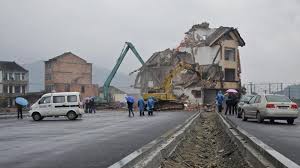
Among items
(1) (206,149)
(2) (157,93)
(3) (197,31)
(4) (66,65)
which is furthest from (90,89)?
(1) (206,149)

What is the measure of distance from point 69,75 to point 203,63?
3542 centimetres

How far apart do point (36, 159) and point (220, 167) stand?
12.6 feet

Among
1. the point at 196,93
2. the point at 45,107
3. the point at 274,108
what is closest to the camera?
the point at 274,108

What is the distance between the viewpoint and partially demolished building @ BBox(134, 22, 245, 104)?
72375 millimetres

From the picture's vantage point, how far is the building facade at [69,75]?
323 feet

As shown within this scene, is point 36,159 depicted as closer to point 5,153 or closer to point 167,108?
point 5,153

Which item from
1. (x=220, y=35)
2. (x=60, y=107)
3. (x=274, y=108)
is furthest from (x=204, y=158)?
(x=220, y=35)

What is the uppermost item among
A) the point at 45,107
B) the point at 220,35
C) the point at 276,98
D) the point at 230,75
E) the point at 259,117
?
the point at 220,35

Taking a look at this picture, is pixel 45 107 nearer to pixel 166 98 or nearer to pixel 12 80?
pixel 166 98

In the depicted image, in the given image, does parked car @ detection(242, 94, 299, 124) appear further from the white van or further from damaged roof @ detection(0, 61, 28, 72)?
damaged roof @ detection(0, 61, 28, 72)

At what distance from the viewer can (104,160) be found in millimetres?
8984

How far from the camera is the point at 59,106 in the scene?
3094 centimetres

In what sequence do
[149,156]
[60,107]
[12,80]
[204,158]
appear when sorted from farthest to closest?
[12,80] → [60,107] → [204,158] → [149,156]

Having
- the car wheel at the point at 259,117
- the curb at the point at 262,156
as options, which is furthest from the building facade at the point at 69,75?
the curb at the point at 262,156
